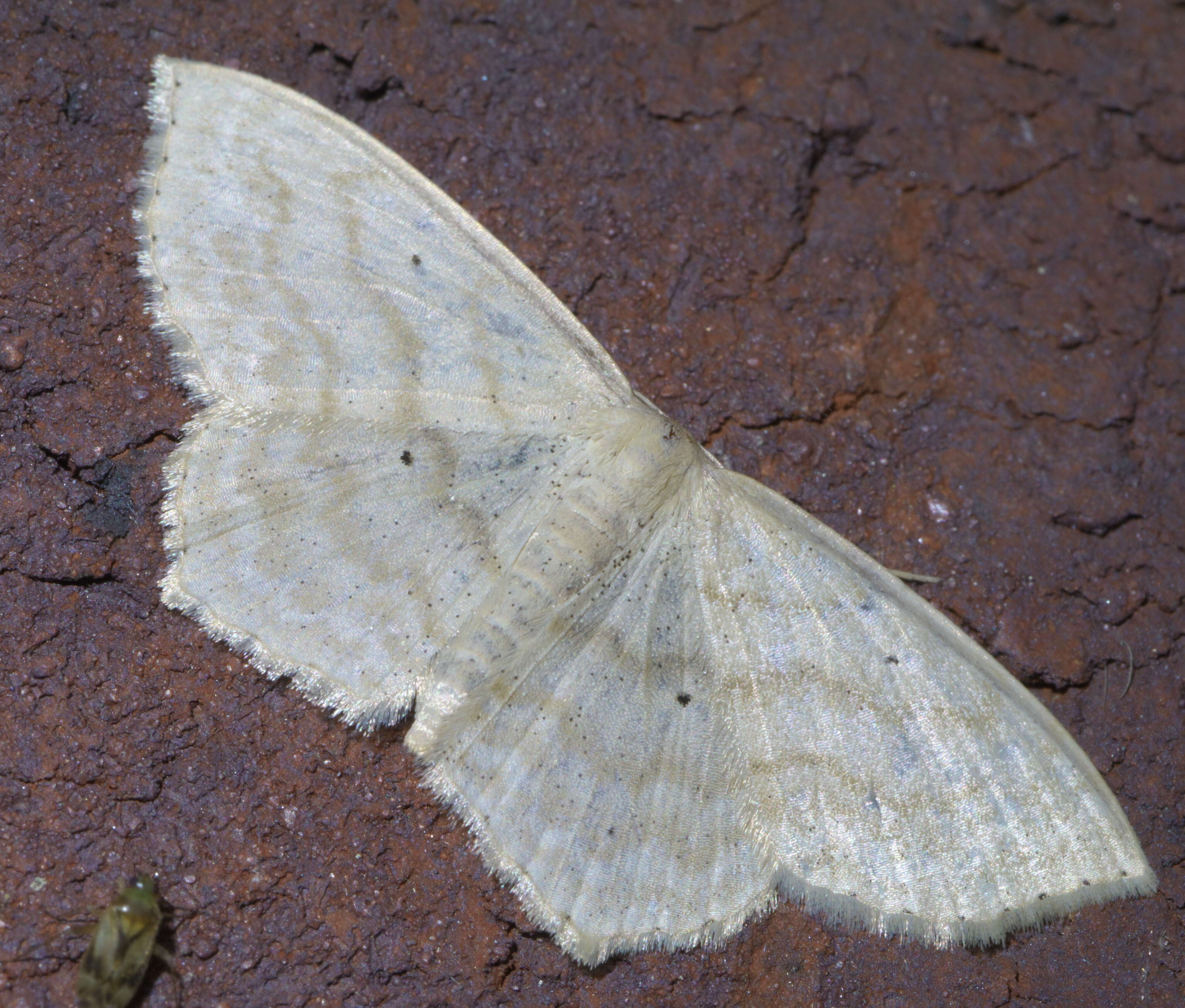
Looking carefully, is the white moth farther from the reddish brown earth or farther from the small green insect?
the small green insect

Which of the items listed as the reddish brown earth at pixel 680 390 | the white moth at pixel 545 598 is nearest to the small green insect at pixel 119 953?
the reddish brown earth at pixel 680 390

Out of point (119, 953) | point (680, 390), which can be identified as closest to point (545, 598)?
point (680, 390)

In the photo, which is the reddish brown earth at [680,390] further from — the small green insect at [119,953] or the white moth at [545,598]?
the white moth at [545,598]

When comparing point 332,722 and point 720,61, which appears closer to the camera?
point 332,722

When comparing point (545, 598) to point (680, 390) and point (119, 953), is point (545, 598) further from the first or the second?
point (119, 953)

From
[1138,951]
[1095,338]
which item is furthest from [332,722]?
[1095,338]

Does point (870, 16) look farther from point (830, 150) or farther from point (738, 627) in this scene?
point (738, 627)

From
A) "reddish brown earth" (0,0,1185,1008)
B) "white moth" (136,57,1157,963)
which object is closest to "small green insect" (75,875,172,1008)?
"reddish brown earth" (0,0,1185,1008)
